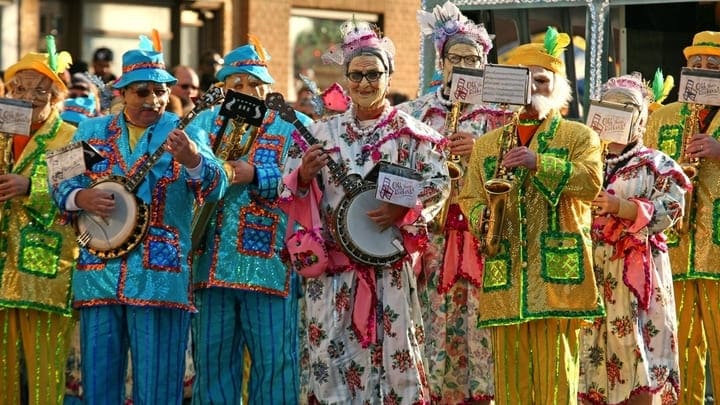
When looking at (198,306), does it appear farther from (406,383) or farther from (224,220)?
(406,383)

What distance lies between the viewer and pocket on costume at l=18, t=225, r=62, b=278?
9.27m

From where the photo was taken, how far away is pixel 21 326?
31.0 ft

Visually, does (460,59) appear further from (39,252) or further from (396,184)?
(39,252)

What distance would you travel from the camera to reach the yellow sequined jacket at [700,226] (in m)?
10.2

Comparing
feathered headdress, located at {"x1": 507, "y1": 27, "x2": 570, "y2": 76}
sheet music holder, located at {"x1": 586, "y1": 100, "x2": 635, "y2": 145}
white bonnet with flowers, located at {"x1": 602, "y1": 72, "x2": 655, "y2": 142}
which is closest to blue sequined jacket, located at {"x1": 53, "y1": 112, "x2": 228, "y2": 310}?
feathered headdress, located at {"x1": 507, "y1": 27, "x2": 570, "y2": 76}

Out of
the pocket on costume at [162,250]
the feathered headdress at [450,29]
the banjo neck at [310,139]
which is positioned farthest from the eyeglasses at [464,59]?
the pocket on costume at [162,250]

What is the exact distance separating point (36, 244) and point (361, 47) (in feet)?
6.84

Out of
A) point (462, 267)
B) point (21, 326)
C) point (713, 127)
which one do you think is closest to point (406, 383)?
point (462, 267)

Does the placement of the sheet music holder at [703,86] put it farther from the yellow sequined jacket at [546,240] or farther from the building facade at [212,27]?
the building facade at [212,27]

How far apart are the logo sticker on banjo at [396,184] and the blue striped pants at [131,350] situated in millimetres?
1320

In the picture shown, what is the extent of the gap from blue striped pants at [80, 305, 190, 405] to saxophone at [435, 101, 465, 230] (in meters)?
1.59

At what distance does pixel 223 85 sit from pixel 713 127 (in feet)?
9.47

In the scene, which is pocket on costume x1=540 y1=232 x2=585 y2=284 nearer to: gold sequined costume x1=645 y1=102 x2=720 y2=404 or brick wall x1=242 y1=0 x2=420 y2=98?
gold sequined costume x1=645 y1=102 x2=720 y2=404

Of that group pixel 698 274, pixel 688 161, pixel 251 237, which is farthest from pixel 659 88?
pixel 251 237
